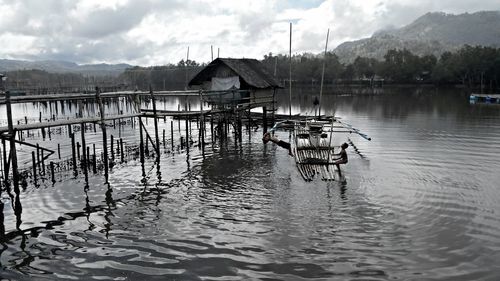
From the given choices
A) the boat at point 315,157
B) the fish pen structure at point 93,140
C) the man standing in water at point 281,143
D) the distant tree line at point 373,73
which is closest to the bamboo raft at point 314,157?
the boat at point 315,157

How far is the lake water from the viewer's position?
373 inches

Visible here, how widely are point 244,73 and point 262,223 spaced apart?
19557mm

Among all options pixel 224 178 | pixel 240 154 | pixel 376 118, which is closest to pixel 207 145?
pixel 240 154

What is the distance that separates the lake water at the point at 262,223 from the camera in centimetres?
947

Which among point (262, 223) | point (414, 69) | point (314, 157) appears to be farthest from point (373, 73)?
point (262, 223)

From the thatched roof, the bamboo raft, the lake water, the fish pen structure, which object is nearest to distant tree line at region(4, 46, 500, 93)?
the thatched roof

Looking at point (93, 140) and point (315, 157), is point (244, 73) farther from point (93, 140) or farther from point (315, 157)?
point (315, 157)

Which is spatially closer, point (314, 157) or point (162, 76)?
point (314, 157)

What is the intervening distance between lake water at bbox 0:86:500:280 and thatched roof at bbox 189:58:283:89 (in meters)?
10.8

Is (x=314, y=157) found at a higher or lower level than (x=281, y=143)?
lower

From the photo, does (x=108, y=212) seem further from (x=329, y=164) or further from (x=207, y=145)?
(x=207, y=145)

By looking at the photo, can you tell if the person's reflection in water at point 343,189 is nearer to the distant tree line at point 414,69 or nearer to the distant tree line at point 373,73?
the distant tree line at point 414,69

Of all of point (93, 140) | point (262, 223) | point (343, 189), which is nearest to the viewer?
point (262, 223)

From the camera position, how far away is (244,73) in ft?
98.4
